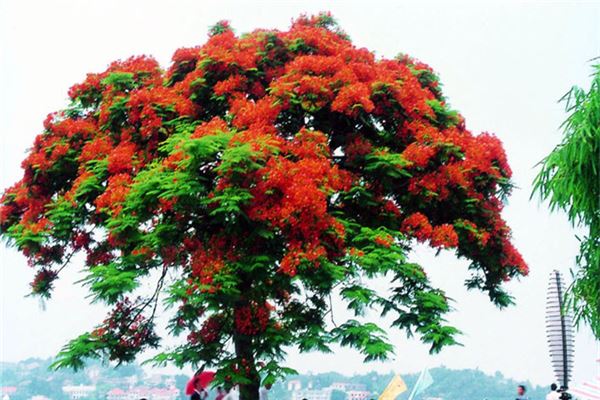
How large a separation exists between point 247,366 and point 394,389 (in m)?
2.87

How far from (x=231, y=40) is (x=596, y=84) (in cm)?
577

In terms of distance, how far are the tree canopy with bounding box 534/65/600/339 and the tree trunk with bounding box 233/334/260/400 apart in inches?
195

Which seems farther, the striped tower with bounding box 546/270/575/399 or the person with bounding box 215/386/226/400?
the striped tower with bounding box 546/270/575/399

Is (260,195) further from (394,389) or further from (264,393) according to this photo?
(394,389)

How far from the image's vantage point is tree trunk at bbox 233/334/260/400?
465 inches

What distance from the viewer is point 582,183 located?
12250mm

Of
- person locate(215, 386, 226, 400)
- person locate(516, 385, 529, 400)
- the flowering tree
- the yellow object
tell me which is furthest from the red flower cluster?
person locate(516, 385, 529, 400)

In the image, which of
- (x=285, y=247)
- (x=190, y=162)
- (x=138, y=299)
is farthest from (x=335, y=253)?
(x=138, y=299)

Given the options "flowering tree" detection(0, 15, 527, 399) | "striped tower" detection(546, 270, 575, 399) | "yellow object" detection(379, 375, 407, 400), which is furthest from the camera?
"yellow object" detection(379, 375, 407, 400)

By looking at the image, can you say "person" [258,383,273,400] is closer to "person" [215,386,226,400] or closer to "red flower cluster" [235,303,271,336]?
"person" [215,386,226,400]

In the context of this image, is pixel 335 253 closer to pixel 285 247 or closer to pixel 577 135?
pixel 285 247

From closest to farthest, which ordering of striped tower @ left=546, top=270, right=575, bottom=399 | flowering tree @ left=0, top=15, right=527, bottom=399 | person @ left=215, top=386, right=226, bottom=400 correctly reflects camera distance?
flowering tree @ left=0, top=15, right=527, bottom=399 → person @ left=215, top=386, right=226, bottom=400 → striped tower @ left=546, top=270, right=575, bottom=399

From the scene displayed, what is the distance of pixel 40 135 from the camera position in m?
14.5

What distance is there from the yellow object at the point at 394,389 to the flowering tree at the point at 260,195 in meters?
1.53
